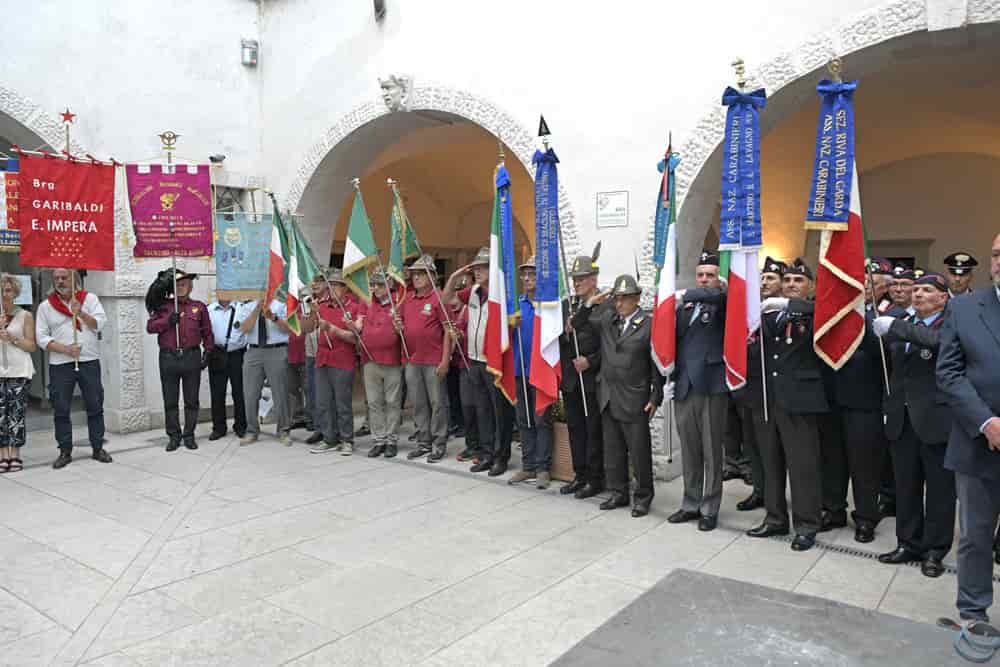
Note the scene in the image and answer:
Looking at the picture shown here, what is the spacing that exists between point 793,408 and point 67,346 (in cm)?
542

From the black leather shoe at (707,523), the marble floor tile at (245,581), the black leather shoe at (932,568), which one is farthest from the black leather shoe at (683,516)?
the marble floor tile at (245,581)

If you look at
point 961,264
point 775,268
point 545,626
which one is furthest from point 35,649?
point 961,264

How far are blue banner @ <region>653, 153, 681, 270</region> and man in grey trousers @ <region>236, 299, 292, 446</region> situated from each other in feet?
11.6

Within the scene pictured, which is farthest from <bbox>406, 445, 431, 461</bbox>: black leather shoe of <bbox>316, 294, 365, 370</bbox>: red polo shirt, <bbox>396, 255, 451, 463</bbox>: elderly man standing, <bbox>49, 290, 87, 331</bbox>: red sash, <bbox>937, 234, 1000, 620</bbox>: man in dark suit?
<bbox>937, 234, 1000, 620</bbox>: man in dark suit

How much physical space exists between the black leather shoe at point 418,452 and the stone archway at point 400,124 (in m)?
2.08

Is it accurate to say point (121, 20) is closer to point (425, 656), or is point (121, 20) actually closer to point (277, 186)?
point (277, 186)

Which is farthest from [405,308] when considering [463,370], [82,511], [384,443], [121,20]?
[121,20]

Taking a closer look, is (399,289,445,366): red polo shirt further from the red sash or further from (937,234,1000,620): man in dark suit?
(937,234,1000,620): man in dark suit

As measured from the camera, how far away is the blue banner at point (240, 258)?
23.1ft

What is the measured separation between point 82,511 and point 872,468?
4.85 meters

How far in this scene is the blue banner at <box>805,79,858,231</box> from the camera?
12.8ft

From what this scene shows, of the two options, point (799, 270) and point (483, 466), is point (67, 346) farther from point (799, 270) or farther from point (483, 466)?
point (799, 270)

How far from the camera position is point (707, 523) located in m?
4.42

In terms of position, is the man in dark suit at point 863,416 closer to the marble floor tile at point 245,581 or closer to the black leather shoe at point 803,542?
the black leather shoe at point 803,542
